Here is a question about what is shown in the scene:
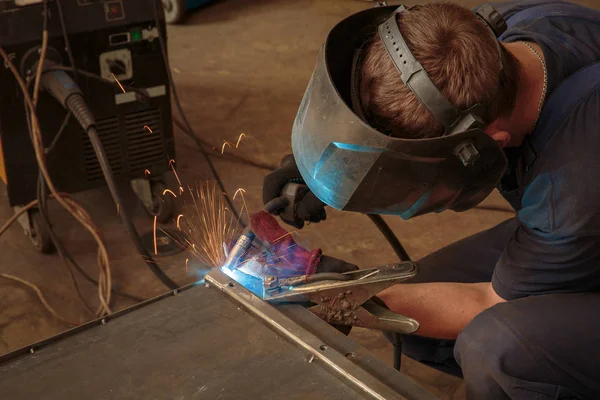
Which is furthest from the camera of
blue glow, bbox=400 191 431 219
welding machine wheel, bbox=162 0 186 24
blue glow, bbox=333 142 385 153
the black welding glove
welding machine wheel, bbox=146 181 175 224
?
welding machine wheel, bbox=162 0 186 24

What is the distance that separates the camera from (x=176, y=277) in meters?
3.06

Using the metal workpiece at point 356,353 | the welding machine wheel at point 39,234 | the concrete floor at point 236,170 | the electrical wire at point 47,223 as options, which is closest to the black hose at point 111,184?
the electrical wire at point 47,223

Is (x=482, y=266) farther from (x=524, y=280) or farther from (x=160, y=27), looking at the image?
(x=160, y=27)

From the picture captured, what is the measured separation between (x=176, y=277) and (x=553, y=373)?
5.47 feet

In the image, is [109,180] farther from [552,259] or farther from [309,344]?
[552,259]

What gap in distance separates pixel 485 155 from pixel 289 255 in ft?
1.56

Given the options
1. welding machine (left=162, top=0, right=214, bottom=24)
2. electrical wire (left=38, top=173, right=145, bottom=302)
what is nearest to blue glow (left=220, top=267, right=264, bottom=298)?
electrical wire (left=38, top=173, right=145, bottom=302)

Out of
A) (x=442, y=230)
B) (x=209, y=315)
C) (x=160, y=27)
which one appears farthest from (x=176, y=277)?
(x=209, y=315)

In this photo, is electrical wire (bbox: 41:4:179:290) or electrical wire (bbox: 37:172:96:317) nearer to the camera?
electrical wire (bbox: 41:4:179:290)

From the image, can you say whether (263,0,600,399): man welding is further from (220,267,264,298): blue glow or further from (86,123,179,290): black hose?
(86,123,179,290): black hose

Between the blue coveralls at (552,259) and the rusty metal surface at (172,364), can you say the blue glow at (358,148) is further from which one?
the blue coveralls at (552,259)

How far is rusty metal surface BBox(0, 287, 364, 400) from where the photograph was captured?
133cm

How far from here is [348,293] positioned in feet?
5.20

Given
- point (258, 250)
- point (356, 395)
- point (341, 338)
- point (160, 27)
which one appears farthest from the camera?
point (160, 27)
